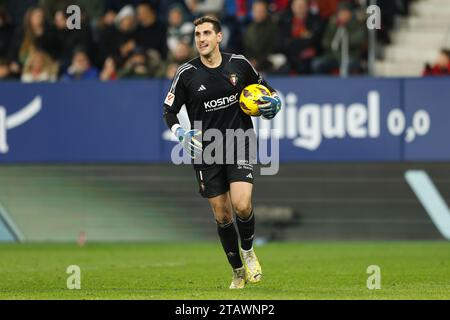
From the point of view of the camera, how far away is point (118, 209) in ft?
65.1

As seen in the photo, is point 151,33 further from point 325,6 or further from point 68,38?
point 325,6

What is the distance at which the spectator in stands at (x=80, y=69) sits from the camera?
67.2ft

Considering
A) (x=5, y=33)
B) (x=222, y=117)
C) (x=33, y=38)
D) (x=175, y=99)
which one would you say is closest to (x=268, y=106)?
(x=222, y=117)

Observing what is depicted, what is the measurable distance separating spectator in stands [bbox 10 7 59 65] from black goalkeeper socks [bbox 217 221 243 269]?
31.0 ft

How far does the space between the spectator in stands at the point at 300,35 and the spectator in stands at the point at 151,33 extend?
6.66 ft

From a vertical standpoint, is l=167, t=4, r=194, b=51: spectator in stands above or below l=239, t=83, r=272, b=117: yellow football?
above

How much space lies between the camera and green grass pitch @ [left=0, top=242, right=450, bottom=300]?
1139cm

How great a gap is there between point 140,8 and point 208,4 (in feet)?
4.13

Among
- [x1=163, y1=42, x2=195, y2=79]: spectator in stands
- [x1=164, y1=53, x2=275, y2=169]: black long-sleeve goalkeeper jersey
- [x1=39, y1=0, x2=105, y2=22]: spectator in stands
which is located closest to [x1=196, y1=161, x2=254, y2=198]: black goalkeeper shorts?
[x1=164, y1=53, x2=275, y2=169]: black long-sleeve goalkeeper jersey

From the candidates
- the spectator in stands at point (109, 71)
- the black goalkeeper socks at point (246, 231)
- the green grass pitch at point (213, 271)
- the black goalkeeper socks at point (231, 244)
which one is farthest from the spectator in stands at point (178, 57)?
the black goalkeeper socks at point (246, 231)

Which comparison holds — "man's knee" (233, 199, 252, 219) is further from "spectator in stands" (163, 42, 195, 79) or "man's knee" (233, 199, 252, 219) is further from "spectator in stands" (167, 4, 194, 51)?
"spectator in stands" (167, 4, 194, 51)
